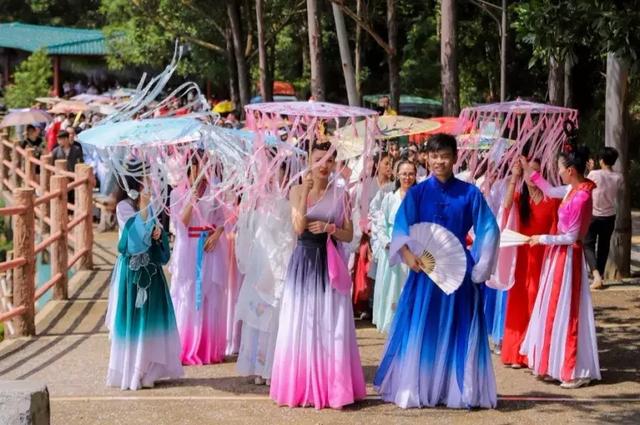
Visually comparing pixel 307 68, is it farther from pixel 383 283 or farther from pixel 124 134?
pixel 124 134

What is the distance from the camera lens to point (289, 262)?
7.77 m

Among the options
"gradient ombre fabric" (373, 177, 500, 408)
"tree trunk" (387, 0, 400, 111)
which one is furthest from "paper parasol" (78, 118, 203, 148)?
"tree trunk" (387, 0, 400, 111)

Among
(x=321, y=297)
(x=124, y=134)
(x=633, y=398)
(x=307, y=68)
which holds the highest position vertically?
(x=307, y=68)

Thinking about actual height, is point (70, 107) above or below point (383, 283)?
above

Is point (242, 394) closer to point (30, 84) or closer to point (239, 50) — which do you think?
point (239, 50)

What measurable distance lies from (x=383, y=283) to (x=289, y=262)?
3.02 m

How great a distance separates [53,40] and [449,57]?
1375 inches

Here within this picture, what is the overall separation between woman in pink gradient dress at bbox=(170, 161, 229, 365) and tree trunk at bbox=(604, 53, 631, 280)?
584 centimetres

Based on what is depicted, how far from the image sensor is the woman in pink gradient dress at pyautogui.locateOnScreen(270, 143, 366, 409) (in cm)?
748

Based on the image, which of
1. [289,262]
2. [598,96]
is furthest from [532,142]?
[598,96]

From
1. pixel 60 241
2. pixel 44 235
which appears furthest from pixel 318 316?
pixel 44 235

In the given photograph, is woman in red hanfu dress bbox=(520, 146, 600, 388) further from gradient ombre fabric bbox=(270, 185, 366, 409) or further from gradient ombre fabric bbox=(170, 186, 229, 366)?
gradient ombre fabric bbox=(170, 186, 229, 366)

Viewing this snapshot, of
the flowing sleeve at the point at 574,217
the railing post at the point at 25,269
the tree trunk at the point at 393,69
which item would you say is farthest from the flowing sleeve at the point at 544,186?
the tree trunk at the point at 393,69

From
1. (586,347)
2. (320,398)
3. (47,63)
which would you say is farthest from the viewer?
(47,63)
